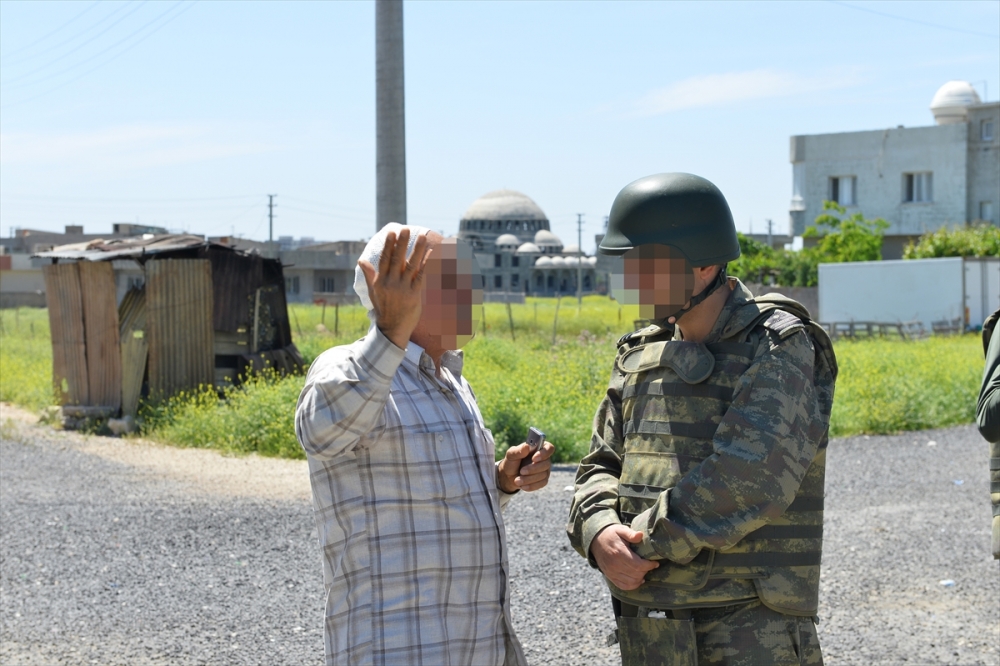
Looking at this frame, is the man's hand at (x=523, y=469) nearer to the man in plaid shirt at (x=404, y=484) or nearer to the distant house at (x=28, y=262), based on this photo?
the man in plaid shirt at (x=404, y=484)

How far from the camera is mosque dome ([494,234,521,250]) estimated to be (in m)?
96.3

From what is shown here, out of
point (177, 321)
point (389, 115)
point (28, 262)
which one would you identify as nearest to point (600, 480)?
point (389, 115)

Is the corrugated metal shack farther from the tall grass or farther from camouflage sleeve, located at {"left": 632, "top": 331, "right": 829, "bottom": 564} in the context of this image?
camouflage sleeve, located at {"left": 632, "top": 331, "right": 829, "bottom": 564}

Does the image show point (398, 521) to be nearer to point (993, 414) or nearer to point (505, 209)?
point (993, 414)

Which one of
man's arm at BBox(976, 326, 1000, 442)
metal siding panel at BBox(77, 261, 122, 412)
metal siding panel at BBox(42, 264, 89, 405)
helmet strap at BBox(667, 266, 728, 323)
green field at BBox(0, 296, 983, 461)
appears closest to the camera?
helmet strap at BBox(667, 266, 728, 323)

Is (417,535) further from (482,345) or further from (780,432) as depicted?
(482,345)

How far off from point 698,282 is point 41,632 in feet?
13.0

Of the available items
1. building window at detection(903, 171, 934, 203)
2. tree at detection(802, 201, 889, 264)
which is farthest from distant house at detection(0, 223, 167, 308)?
building window at detection(903, 171, 934, 203)

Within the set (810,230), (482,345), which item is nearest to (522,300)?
(810,230)

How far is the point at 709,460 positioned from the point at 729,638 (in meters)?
0.43

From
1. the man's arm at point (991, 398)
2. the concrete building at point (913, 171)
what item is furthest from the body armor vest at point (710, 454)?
the concrete building at point (913, 171)

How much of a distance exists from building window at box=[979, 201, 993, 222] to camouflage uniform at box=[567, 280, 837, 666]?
41792 millimetres

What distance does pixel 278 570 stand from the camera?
5809mm

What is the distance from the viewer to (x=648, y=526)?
227 centimetres
